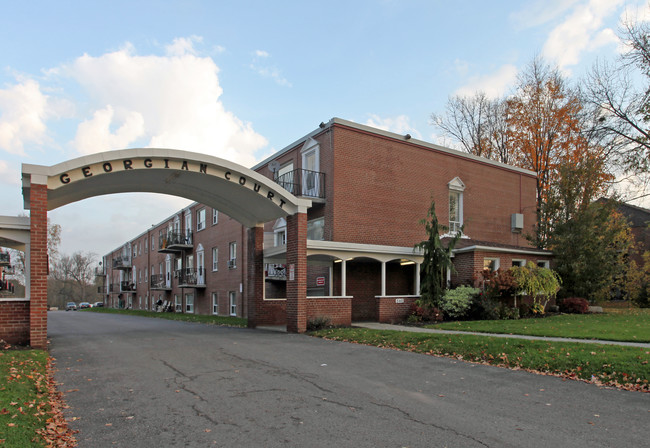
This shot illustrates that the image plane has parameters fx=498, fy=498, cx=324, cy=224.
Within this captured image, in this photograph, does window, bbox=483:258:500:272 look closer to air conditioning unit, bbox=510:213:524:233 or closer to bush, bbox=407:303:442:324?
bush, bbox=407:303:442:324

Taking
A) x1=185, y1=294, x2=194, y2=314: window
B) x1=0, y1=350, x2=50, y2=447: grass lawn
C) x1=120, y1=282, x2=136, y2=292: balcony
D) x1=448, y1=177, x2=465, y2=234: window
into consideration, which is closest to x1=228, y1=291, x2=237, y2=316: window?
x1=185, y1=294, x2=194, y2=314: window

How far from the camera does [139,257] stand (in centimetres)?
5475

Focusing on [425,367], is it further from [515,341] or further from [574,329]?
[574,329]

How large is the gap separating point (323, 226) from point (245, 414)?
15246 millimetres

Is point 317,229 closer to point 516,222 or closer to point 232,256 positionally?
point 232,256

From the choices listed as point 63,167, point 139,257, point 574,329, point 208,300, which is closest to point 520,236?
point 574,329

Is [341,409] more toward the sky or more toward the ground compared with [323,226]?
more toward the ground

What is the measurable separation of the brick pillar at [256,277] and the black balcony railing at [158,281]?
83.7 ft

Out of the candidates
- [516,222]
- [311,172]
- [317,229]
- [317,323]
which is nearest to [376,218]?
[317,229]

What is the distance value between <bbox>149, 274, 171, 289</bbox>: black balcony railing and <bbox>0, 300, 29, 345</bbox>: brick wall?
30.7 m

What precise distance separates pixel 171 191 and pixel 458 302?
1116 cm

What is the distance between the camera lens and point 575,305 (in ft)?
69.4

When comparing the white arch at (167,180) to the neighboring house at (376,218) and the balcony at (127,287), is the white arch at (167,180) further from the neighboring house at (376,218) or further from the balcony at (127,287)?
the balcony at (127,287)

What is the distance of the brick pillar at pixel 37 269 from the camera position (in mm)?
12383
